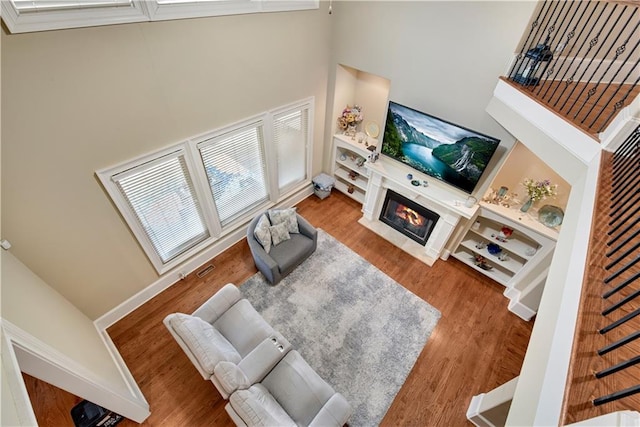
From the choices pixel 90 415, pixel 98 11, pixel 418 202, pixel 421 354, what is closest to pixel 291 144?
pixel 418 202

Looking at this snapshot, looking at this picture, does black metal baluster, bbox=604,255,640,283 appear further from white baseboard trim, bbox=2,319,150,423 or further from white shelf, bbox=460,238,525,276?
white baseboard trim, bbox=2,319,150,423

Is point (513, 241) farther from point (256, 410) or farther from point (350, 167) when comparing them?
point (256, 410)

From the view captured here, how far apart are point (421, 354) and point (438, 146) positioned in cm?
298

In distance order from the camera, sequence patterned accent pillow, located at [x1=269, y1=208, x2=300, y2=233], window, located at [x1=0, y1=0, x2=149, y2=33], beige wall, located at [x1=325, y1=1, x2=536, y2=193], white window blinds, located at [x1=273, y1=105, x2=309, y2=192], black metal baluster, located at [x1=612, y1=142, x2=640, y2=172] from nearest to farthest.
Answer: window, located at [x1=0, y1=0, x2=149, y2=33] < black metal baluster, located at [x1=612, y1=142, x2=640, y2=172] < beige wall, located at [x1=325, y1=1, x2=536, y2=193] < patterned accent pillow, located at [x1=269, y1=208, x2=300, y2=233] < white window blinds, located at [x1=273, y1=105, x2=309, y2=192]

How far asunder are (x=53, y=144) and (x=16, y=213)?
71 cm

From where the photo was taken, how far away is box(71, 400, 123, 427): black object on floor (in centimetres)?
267

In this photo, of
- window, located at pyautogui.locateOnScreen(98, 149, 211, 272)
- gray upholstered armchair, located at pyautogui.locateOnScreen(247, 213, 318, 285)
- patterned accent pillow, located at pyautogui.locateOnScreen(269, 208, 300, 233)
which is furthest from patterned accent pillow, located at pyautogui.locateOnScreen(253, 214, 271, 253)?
window, located at pyautogui.locateOnScreen(98, 149, 211, 272)

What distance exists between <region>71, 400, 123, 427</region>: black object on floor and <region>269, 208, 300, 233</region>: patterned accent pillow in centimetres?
291

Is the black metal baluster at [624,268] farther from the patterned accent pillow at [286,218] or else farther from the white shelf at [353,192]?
the white shelf at [353,192]

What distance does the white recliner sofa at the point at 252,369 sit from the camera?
7.94ft

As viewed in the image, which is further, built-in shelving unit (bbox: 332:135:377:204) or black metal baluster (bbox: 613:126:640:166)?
built-in shelving unit (bbox: 332:135:377:204)

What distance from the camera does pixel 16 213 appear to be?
242 centimetres

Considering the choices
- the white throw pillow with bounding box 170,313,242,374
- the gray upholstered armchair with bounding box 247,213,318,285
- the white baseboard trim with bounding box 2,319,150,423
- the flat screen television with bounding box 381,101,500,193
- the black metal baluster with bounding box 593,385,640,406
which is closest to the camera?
the black metal baluster with bounding box 593,385,640,406

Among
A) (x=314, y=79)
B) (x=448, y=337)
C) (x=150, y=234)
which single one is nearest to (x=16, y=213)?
(x=150, y=234)
